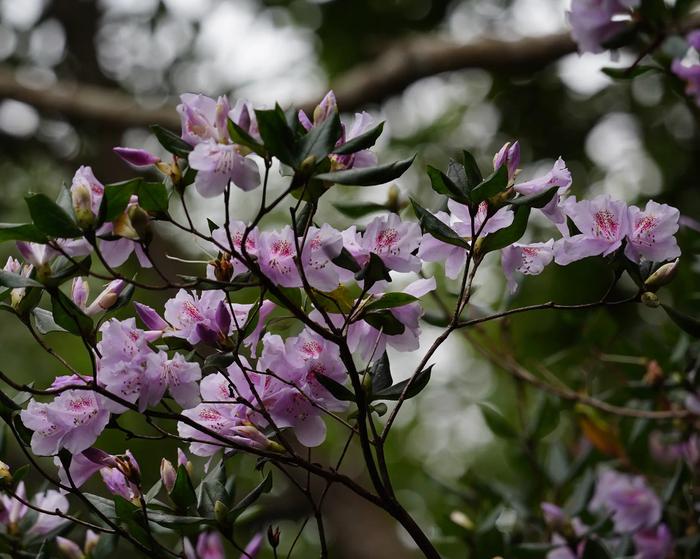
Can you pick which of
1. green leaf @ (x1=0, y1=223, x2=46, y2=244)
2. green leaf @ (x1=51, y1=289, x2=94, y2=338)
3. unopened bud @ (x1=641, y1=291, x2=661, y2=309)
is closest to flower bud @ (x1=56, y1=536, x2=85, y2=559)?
green leaf @ (x1=51, y1=289, x2=94, y2=338)

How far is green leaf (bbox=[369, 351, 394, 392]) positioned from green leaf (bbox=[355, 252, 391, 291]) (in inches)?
4.3

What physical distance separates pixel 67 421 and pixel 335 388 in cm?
29

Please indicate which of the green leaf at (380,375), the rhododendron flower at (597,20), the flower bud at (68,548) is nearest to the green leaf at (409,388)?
the green leaf at (380,375)

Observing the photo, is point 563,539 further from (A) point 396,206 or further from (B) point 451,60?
(B) point 451,60

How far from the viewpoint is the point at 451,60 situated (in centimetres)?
321

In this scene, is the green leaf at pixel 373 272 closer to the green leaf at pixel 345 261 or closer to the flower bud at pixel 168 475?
the green leaf at pixel 345 261

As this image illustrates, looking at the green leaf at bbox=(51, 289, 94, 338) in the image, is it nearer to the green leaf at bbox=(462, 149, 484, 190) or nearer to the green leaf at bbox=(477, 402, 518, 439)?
the green leaf at bbox=(462, 149, 484, 190)

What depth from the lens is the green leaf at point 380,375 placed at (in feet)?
2.96

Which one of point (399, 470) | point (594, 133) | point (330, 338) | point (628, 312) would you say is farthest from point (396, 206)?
point (399, 470)

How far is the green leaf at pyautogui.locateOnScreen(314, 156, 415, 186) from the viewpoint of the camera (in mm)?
770

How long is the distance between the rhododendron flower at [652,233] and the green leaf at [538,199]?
0.11 meters

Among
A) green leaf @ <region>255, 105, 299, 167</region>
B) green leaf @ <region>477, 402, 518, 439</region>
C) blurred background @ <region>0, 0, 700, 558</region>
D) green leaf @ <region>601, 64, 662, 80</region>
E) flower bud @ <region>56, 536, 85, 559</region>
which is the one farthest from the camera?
blurred background @ <region>0, 0, 700, 558</region>

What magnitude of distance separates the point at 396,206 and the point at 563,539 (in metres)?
0.70

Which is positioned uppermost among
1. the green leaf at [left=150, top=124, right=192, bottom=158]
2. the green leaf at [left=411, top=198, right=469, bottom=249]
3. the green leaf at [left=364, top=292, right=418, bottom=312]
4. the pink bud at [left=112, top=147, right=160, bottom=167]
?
the green leaf at [left=150, top=124, right=192, bottom=158]
